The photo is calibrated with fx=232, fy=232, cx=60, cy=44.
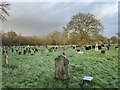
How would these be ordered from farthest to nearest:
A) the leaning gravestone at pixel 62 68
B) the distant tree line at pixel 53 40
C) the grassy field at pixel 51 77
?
the distant tree line at pixel 53 40, the leaning gravestone at pixel 62 68, the grassy field at pixel 51 77

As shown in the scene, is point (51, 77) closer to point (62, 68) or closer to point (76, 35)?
point (62, 68)

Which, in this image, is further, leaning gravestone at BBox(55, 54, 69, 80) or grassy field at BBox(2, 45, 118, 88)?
leaning gravestone at BBox(55, 54, 69, 80)

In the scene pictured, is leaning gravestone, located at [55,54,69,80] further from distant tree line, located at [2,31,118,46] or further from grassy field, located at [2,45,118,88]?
distant tree line, located at [2,31,118,46]

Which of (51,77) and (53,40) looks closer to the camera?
(51,77)

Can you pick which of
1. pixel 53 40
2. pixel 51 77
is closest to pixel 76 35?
pixel 53 40

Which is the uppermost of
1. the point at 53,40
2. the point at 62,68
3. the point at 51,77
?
the point at 53,40

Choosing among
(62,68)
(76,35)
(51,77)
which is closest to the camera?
(62,68)

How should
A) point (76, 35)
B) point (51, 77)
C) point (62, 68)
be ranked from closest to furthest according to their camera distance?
point (62, 68) → point (51, 77) → point (76, 35)

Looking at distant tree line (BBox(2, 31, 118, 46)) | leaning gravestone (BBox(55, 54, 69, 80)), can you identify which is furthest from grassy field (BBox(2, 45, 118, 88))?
distant tree line (BBox(2, 31, 118, 46))

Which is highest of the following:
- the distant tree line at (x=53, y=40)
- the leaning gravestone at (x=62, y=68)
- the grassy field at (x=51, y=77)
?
the distant tree line at (x=53, y=40)

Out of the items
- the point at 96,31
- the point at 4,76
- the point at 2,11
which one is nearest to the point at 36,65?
the point at 4,76

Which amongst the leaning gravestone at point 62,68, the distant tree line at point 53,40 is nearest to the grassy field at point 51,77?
the leaning gravestone at point 62,68

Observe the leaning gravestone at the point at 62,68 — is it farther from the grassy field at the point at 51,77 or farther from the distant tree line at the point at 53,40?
the distant tree line at the point at 53,40

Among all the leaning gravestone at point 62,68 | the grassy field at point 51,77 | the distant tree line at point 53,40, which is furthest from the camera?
the distant tree line at point 53,40
